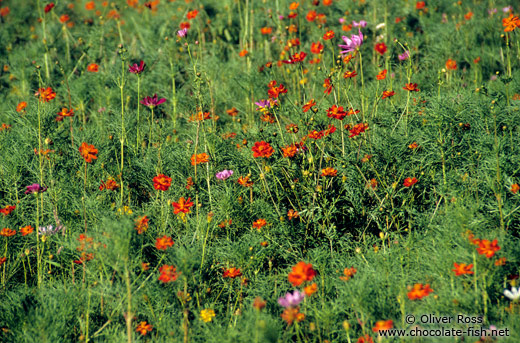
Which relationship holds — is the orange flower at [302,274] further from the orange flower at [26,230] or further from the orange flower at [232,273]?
the orange flower at [26,230]

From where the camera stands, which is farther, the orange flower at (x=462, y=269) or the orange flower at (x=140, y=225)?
the orange flower at (x=140, y=225)

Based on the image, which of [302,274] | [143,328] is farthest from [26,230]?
[302,274]

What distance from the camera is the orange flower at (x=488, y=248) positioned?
1633mm

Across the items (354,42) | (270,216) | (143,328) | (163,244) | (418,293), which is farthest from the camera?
(354,42)

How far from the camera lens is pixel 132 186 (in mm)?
2564

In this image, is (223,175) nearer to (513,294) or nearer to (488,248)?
(488,248)

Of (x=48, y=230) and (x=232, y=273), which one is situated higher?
(x=48, y=230)

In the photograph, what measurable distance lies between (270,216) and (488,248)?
A: 0.96 m

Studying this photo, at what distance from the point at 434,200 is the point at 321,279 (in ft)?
2.21

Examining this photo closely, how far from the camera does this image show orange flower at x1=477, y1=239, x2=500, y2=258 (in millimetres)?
1633

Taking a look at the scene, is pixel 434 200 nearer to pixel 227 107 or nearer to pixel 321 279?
pixel 321 279

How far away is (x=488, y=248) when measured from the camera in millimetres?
1643

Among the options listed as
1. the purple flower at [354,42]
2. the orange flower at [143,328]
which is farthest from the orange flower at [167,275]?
the purple flower at [354,42]

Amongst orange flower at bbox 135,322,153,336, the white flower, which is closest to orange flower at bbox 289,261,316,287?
orange flower at bbox 135,322,153,336
